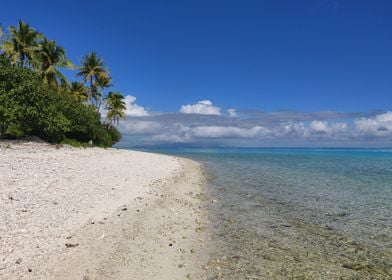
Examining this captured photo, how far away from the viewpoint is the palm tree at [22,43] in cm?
3835

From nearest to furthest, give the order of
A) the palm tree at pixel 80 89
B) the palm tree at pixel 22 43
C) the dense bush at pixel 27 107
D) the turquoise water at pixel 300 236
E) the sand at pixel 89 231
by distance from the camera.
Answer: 1. the sand at pixel 89 231
2. the turquoise water at pixel 300 236
3. the dense bush at pixel 27 107
4. the palm tree at pixel 22 43
5. the palm tree at pixel 80 89

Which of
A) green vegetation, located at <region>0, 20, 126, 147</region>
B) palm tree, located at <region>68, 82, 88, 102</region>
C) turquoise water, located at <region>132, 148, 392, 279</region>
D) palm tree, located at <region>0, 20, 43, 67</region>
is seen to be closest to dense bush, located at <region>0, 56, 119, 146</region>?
green vegetation, located at <region>0, 20, 126, 147</region>

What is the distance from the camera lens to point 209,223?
1107 cm

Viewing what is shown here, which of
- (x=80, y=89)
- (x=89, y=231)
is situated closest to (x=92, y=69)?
(x=80, y=89)

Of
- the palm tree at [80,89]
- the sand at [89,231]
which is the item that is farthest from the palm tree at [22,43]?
the sand at [89,231]

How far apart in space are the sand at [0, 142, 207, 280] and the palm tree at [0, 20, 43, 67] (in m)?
30.3

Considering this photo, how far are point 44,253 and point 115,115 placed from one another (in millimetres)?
61630

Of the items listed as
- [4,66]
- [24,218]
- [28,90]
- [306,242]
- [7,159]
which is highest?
[4,66]

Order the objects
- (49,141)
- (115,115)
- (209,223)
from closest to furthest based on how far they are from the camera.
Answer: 1. (209,223)
2. (49,141)
3. (115,115)

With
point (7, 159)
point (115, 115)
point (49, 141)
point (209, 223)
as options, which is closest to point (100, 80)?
point (115, 115)

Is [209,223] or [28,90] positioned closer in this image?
[209,223]

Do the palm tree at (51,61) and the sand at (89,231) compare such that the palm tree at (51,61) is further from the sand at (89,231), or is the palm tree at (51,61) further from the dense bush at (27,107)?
the sand at (89,231)

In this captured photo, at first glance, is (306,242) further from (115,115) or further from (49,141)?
(115,115)

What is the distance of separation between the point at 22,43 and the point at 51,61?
5.04 m
